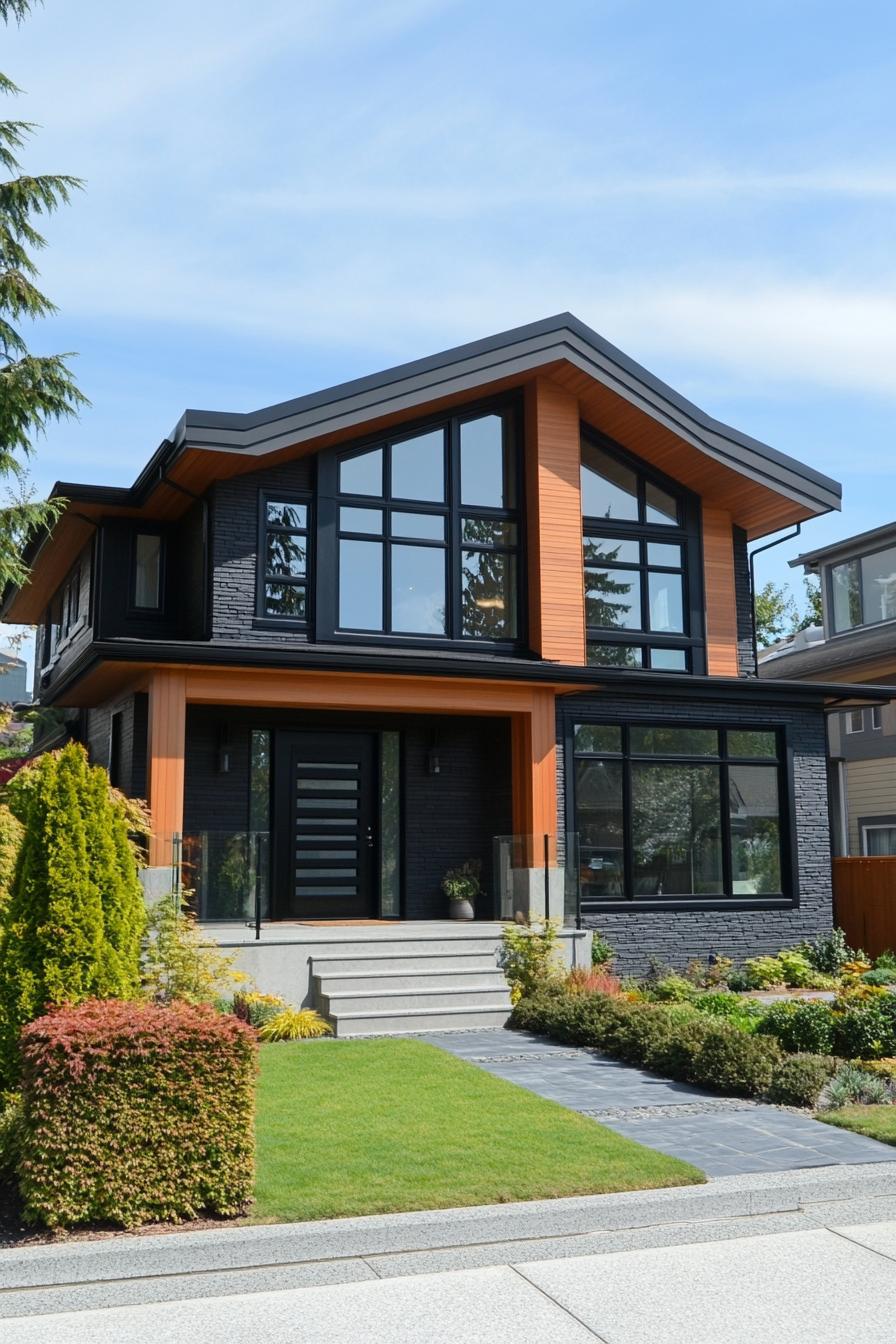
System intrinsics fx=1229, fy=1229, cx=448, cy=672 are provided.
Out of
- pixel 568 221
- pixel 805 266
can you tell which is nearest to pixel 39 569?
pixel 568 221

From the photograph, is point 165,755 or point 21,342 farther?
point 21,342

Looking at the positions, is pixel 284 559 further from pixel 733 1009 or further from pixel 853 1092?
pixel 853 1092

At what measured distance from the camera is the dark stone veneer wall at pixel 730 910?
15195 millimetres

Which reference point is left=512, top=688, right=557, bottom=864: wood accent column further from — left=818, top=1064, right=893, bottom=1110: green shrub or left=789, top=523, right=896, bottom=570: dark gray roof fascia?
left=789, top=523, right=896, bottom=570: dark gray roof fascia

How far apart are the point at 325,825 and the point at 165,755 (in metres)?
2.86

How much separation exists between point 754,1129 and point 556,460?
403 inches

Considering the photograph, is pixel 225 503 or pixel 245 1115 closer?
pixel 245 1115

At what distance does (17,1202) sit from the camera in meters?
6.13

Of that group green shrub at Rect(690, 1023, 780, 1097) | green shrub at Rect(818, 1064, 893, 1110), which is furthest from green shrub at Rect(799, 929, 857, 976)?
green shrub at Rect(818, 1064, 893, 1110)

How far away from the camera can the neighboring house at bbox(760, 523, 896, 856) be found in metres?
23.8

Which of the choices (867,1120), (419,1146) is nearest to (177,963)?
(419,1146)

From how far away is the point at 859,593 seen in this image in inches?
1018

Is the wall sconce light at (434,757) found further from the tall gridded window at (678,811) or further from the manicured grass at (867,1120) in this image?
the manicured grass at (867,1120)

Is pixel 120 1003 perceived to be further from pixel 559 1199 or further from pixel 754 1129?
pixel 754 1129
